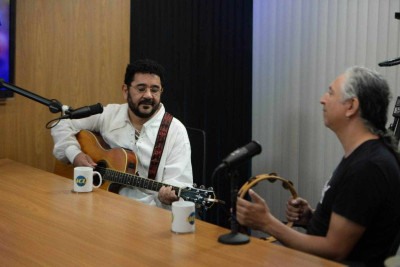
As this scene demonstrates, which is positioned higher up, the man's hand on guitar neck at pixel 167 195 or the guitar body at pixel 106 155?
the guitar body at pixel 106 155

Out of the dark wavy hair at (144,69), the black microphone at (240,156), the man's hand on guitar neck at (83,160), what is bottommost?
the man's hand on guitar neck at (83,160)

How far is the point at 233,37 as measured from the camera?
3682mm

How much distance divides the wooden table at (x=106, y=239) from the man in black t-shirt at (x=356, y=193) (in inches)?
5.0

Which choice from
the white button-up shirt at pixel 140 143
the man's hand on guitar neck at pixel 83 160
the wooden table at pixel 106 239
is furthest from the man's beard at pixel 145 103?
the wooden table at pixel 106 239

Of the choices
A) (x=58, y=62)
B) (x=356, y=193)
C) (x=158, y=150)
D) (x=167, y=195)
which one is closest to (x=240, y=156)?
(x=356, y=193)

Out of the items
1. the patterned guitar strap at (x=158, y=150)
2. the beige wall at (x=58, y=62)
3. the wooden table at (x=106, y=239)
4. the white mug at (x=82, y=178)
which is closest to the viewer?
the wooden table at (x=106, y=239)

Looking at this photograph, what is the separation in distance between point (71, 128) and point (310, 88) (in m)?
1.57

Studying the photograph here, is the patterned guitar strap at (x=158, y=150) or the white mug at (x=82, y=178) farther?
the patterned guitar strap at (x=158, y=150)

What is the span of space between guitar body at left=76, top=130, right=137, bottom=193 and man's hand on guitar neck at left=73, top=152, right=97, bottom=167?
1.3 inches

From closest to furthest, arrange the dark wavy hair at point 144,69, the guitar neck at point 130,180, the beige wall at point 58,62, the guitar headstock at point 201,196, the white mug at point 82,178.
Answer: the guitar headstock at point 201,196
the white mug at point 82,178
the guitar neck at point 130,180
the dark wavy hair at point 144,69
the beige wall at point 58,62

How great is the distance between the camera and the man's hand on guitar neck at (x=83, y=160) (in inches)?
104

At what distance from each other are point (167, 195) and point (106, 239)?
701 mm

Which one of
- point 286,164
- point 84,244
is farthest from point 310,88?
point 84,244

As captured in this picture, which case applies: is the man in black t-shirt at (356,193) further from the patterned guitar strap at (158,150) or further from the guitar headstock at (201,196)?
the patterned guitar strap at (158,150)
